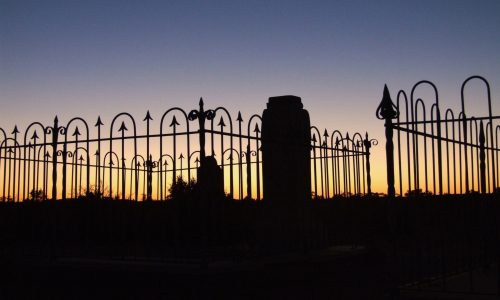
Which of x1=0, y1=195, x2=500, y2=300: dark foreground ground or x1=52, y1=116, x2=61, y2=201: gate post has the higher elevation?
x1=52, y1=116, x2=61, y2=201: gate post

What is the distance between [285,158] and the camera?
995 centimetres

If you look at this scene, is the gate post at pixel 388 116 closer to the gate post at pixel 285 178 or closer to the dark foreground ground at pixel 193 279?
the dark foreground ground at pixel 193 279

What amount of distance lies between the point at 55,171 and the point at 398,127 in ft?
17.8

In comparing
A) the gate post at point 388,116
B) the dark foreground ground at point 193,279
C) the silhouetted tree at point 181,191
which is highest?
the gate post at point 388,116

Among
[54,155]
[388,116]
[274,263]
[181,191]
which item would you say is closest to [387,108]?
[388,116]

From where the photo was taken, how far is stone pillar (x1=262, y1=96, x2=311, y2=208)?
992 cm

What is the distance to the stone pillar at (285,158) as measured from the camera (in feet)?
32.6

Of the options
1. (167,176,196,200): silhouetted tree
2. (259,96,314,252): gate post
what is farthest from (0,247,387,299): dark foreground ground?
(167,176,196,200): silhouetted tree

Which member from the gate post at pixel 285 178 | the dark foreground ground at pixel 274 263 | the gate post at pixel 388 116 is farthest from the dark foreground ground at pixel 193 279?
the gate post at pixel 388 116

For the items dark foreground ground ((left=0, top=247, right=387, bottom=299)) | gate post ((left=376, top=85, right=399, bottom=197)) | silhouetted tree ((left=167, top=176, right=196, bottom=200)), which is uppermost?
gate post ((left=376, top=85, right=399, bottom=197))

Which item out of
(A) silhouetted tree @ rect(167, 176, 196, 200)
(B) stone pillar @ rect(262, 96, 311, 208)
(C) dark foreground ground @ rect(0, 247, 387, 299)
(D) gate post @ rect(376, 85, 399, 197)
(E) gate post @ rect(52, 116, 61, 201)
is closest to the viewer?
(D) gate post @ rect(376, 85, 399, 197)

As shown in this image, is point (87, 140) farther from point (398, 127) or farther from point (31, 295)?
point (398, 127)

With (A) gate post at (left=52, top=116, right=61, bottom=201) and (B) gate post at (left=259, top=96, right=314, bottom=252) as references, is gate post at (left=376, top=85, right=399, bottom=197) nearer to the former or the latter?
(B) gate post at (left=259, top=96, right=314, bottom=252)

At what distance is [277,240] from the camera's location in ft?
31.7
